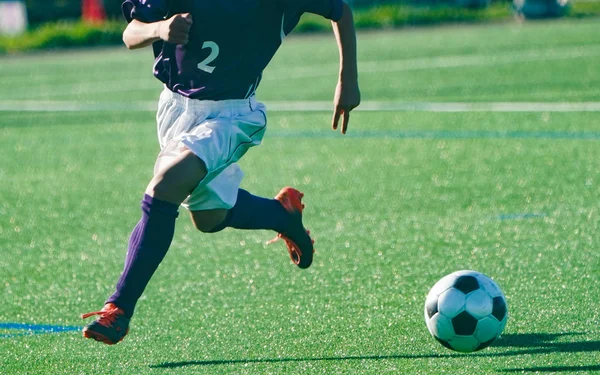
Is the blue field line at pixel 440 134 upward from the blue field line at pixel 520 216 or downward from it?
downward

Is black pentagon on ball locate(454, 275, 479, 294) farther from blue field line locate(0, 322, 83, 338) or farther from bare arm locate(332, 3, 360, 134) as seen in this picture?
blue field line locate(0, 322, 83, 338)

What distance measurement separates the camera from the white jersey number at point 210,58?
4719 mm

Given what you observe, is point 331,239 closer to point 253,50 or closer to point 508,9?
point 253,50

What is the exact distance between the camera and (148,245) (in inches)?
168

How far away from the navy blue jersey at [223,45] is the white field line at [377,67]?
35.0ft

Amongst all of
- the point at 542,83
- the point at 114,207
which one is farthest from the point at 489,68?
the point at 114,207

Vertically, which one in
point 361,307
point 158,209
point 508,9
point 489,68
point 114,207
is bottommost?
point 508,9

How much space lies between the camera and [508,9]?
2623cm

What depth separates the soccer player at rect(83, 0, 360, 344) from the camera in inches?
168

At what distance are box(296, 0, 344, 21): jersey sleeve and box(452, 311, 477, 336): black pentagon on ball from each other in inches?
58.2

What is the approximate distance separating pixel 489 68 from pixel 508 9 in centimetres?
1116

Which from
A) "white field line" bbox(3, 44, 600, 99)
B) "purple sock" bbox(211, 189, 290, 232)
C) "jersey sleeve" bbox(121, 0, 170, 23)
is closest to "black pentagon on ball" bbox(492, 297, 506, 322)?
"purple sock" bbox(211, 189, 290, 232)

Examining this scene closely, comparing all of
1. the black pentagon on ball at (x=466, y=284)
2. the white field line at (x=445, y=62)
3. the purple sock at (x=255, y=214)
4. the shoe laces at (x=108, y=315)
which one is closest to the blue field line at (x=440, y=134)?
the purple sock at (x=255, y=214)

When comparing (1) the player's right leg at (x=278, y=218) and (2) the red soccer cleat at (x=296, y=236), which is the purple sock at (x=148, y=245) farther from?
(2) the red soccer cleat at (x=296, y=236)
